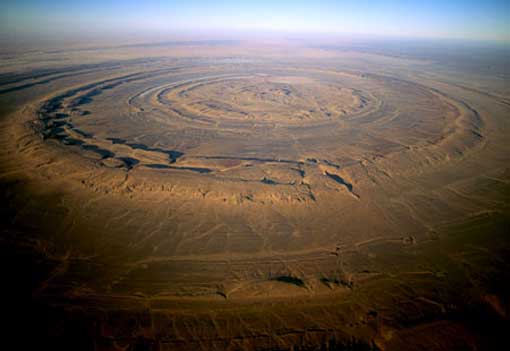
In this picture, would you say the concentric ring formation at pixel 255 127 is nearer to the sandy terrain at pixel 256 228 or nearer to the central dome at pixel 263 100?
the central dome at pixel 263 100

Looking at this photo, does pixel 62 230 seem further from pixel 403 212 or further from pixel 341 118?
pixel 341 118

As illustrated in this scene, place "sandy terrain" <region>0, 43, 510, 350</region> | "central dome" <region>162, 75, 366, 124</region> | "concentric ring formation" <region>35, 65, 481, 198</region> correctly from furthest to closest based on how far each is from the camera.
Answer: "central dome" <region>162, 75, 366, 124</region>, "concentric ring formation" <region>35, 65, 481, 198</region>, "sandy terrain" <region>0, 43, 510, 350</region>

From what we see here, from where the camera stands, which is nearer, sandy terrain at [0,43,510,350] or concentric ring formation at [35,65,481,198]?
sandy terrain at [0,43,510,350]

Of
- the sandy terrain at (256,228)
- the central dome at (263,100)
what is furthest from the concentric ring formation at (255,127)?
the sandy terrain at (256,228)

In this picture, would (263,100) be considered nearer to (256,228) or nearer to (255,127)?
(255,127)

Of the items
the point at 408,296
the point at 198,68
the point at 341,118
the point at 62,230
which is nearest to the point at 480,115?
the point at 341,118

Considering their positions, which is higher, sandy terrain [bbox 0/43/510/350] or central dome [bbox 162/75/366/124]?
central dome [bbox 162/75/366/124]

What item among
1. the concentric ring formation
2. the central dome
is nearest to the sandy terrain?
the concentric ring formation

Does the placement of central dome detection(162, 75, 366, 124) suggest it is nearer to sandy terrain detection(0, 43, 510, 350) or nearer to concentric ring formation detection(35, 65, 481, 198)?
concentric ring formation detection(35, 65, 481, 198)
